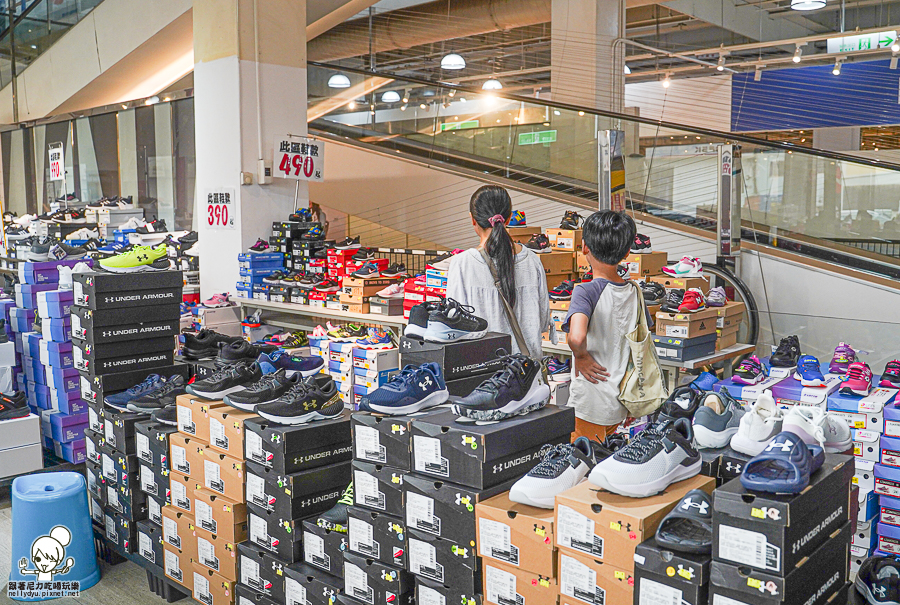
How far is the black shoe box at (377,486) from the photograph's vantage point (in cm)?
218

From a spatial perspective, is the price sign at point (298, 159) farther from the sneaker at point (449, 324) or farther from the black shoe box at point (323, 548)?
the black shoe box at point (323, 548)

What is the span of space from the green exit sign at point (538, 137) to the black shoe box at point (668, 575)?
6299mm

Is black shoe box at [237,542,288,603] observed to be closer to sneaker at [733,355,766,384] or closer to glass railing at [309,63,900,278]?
sneaker at [733,355,766,384]

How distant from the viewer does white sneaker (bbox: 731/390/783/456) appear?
6.12 feet

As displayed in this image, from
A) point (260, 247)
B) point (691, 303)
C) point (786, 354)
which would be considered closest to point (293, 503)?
point (691, 303)

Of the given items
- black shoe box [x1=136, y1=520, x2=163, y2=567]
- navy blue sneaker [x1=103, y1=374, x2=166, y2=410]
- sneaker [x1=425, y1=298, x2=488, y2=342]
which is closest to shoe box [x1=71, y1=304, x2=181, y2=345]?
navy blue sneaker [x1=103, y1=374, x2=166, y2=410]

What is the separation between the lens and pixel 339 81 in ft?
30.6

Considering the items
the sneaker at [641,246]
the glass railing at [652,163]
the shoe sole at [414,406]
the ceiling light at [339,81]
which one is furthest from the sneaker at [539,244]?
the ceiling light at [339,81]

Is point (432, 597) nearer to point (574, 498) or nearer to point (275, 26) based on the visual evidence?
point (574, 498)

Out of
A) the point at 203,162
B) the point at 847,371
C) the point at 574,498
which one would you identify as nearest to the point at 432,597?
the point at 574,498

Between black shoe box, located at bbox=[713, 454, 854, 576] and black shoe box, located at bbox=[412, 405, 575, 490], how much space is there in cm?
63

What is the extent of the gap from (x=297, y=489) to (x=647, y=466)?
51.0 inches

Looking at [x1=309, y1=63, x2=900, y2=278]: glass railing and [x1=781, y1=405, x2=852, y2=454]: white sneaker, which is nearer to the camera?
[x1=781, y1=405, x2=852, y2=454]: white sneaker

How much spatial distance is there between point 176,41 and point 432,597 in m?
8.90
